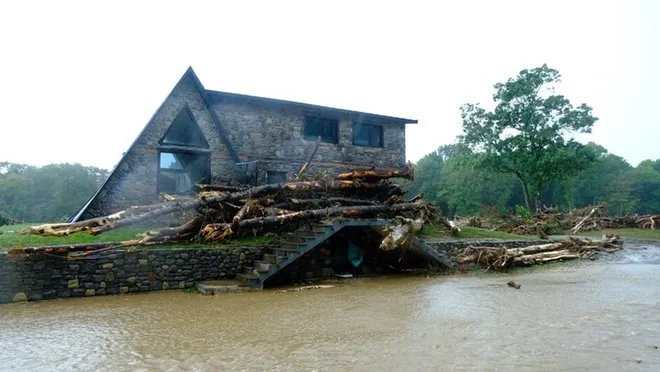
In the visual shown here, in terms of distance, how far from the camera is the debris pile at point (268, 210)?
13607 mm

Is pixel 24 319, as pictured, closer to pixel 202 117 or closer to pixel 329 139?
pixel 202 117

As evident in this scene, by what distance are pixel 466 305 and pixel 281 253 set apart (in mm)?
5921

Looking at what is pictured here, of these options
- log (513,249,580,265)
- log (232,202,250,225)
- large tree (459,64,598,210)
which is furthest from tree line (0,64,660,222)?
log (232,202,250,225)

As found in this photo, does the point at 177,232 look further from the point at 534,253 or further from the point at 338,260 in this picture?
the point at 534,253

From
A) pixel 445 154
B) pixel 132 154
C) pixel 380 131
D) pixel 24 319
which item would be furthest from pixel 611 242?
pixel 445 154

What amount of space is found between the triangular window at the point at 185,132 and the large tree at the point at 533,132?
24252 millimetres

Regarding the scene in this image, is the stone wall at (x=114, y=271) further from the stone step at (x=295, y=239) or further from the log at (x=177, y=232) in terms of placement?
the stone step at (x=295, y=239)

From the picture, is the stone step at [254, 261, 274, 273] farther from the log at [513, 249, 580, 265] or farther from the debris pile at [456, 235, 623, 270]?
the log at [513, 249, 580, 265]

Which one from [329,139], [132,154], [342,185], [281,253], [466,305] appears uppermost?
[329,139]

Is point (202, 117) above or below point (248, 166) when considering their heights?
above

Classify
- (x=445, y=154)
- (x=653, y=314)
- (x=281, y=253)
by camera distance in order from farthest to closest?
1. (x=445, y=154)
2. (x=281, y=253)
3. (x=653, y=314)

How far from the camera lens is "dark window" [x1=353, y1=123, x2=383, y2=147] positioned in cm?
2292

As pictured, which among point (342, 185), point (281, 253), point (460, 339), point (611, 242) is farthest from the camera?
point (611, 242)

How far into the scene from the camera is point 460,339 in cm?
713
